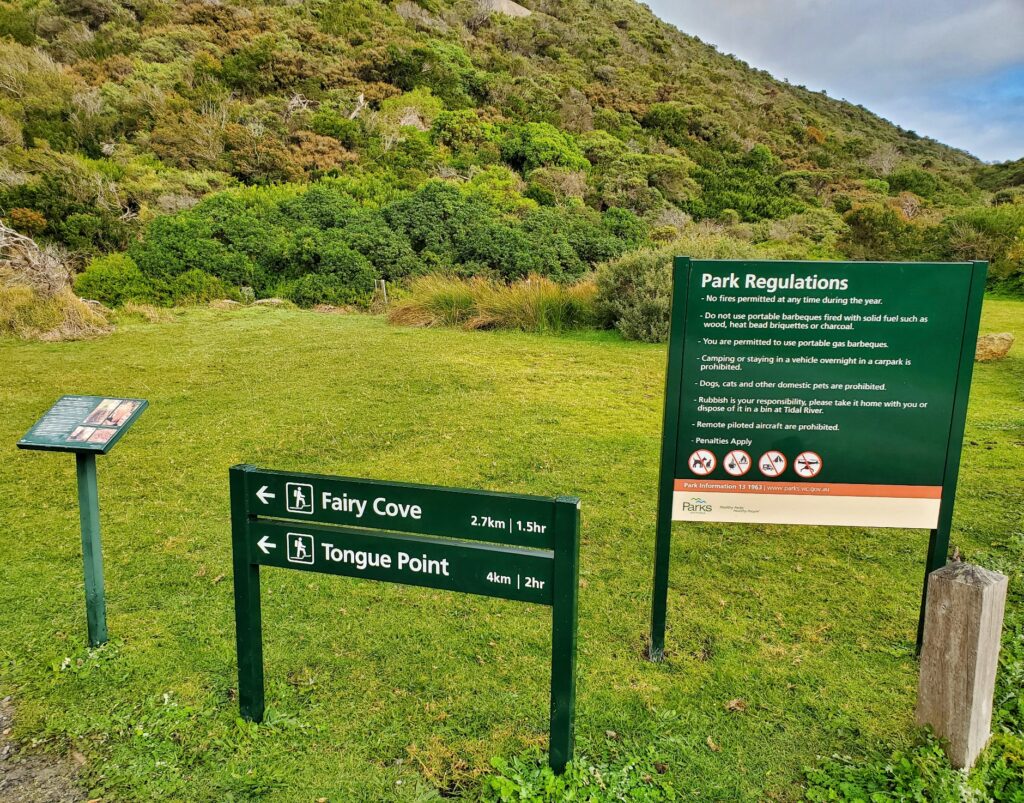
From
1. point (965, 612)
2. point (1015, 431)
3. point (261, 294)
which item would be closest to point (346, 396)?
point (965, 612)

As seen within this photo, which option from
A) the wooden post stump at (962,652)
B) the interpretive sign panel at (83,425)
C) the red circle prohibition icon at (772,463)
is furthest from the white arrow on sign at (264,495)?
the wooden post stump at (962,652)

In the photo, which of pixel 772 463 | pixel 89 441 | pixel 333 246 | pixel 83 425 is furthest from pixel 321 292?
pixel 772 463

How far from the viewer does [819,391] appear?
8.86 feet

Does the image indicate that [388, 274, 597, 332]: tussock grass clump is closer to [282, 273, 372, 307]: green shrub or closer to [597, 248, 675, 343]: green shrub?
[597, 248, 675, 343]: green shrub

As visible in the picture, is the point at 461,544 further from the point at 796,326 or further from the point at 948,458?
the point at 948,458

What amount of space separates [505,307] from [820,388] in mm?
8717

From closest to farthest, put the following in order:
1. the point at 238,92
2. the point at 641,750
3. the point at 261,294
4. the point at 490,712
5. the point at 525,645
A: the point at 641,750, the point at 490,712, the point at 525,645, the point at 261,294, the point at 238,92

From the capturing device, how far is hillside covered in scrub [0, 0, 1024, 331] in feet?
49.9

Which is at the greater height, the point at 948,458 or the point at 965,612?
the point at 948,458

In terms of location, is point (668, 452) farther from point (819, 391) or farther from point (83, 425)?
point (83, 425)

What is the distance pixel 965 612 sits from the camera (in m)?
2.13

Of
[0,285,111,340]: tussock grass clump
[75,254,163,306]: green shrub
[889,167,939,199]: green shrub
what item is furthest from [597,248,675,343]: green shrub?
[889,167,939,199]: green shrub

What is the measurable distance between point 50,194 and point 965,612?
18.7 meters

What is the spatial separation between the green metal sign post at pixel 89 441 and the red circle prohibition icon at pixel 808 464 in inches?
107
